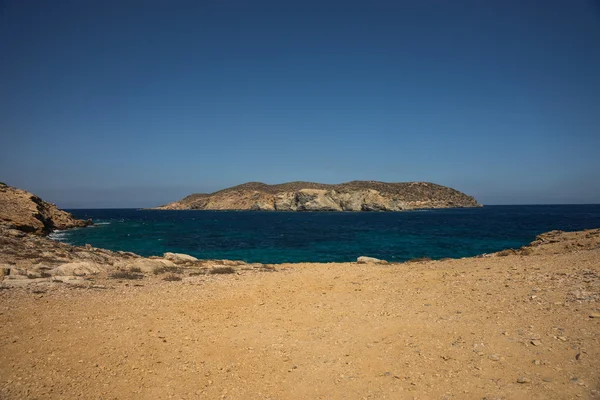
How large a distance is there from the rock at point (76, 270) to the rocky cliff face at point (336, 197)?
12423cm

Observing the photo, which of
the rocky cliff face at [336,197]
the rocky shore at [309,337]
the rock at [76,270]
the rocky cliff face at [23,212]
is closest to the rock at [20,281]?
A: the rocky shore at [309,337]

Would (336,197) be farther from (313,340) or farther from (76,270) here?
(313,340)

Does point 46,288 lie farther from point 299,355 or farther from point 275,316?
point 299,355

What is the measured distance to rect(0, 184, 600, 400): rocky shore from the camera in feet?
18.9

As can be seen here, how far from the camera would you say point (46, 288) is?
425 inches

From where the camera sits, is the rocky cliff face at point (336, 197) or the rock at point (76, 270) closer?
the rock at point (76, 270)

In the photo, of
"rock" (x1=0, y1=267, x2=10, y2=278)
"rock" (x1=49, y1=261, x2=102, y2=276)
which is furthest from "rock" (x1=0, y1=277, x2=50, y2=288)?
"rock" (x1=49, y1=261, x2=102, y2=276)

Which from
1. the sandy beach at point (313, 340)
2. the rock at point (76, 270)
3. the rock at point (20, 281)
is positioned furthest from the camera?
the rock at point (76, 270)

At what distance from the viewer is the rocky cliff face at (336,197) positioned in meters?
137

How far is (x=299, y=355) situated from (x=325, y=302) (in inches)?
143

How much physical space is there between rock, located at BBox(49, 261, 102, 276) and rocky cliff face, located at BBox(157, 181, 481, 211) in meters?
124

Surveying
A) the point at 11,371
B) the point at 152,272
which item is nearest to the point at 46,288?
the point at 152,272

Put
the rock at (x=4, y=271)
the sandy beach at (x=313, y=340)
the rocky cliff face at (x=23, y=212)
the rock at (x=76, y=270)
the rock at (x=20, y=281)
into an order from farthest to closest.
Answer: the rocky cliff face at (x=23, y=212), the rock at (x=76, y=270), the rock at (x=4, y=271), the rock at (x=20, y=281), the sandy beach at (x=313, y=340)

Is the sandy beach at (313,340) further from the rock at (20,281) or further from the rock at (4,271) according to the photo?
the rock at (4,271)
